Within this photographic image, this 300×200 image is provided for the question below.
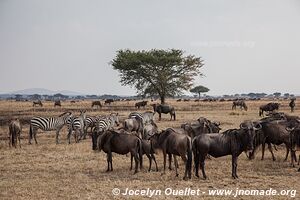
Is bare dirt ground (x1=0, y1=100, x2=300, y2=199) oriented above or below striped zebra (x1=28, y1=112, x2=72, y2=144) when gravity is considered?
below

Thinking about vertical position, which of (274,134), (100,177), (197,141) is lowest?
(100,177)

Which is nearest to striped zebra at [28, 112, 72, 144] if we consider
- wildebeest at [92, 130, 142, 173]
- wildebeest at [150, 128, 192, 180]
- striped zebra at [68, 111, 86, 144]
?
striped zebra at [68, 111, 86, 144]

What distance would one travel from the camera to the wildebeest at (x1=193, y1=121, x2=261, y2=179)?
35.6 feet

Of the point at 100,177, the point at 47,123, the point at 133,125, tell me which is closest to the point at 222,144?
the point at 100,177

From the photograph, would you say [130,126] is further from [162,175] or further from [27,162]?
[162,175]

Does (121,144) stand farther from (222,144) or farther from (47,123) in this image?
(47,123)

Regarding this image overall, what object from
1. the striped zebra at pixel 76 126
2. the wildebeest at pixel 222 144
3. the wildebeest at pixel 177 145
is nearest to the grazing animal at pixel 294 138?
the wildebeest at pixel 222 144

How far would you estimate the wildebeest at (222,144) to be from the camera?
10859 mm

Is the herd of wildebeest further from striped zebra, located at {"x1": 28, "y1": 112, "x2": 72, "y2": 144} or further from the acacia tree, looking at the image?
the acacia tree

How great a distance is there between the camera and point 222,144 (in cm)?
1095

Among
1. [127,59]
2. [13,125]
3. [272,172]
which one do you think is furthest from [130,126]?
[127,59]

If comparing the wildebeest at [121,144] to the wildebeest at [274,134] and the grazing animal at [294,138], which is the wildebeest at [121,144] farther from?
the grazing animal at [294,138]

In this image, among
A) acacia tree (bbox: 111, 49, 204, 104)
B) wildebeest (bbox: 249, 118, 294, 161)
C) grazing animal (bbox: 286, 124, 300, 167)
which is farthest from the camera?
acacia tree (bbox: 111, 49, 204, 104)

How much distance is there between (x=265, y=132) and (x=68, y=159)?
8.37 metres
